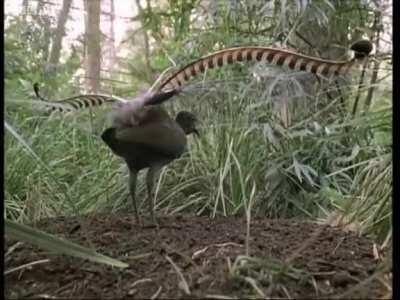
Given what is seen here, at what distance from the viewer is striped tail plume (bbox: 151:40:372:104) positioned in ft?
2.57

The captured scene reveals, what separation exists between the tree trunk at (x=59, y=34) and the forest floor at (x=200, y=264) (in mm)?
1776

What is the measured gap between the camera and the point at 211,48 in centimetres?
188

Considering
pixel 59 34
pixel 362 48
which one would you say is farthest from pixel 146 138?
pixel 59 34

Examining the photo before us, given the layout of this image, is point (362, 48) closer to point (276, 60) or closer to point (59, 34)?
point (276, 60)

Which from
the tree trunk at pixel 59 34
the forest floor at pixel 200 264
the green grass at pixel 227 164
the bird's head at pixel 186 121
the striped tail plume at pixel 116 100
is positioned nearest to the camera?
the forest floor at pixel 200 264

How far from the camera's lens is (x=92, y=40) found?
2.78 meters

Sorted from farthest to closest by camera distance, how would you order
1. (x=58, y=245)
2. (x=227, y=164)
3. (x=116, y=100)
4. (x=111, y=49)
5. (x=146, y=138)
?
1. (x=111, y=49)
2. (x=227, y=164)
3. (x=116, y=100)
4. (x=146, y=138)
5. (x=58, y=245)

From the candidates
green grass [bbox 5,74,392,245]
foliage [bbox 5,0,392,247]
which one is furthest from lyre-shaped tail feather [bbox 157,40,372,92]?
green grass [bbox 5,74,392,245]

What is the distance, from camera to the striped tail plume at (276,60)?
784mm

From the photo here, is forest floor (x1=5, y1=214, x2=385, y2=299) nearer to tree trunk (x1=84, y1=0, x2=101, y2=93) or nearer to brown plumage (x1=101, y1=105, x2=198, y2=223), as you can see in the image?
brown plumage (x1=101, y1=105, x2=198, y2=223)

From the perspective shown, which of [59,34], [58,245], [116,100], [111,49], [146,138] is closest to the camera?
[58,245]

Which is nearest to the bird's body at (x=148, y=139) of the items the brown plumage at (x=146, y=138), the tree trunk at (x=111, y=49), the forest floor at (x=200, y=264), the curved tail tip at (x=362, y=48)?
the brown plumage at (x=146, y=138)

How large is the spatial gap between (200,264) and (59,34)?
7.44 ft

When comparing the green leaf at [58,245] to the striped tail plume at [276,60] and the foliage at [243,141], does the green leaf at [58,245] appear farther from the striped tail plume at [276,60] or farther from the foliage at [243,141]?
the foliage at [243,141]
